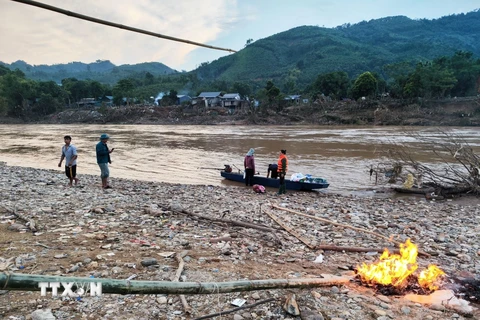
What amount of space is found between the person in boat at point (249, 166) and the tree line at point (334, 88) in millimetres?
54496

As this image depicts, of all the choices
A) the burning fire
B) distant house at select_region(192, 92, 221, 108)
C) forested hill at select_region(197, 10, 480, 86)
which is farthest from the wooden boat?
forested hill at select_region(197, 10, 480, 86)

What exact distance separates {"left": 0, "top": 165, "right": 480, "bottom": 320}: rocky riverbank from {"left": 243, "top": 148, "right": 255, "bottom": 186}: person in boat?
390 centimetres

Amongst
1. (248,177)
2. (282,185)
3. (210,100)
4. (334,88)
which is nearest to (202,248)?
(282,185)

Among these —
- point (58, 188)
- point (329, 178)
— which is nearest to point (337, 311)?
point (58, 188)

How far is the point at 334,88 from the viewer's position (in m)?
70.5

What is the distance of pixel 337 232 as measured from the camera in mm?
7512

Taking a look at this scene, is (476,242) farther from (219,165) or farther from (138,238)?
(219,165)

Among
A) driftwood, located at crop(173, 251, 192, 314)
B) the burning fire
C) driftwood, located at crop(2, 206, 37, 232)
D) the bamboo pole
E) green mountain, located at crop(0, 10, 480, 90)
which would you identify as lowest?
the burning fire

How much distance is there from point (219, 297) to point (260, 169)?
16.7m

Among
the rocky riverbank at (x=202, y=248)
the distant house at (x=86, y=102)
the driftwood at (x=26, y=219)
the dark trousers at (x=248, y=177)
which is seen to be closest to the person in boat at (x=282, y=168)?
the dark trousers at (x=248, y=177)

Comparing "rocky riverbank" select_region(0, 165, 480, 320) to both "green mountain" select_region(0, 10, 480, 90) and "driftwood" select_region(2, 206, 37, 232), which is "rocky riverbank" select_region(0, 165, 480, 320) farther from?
"green mountain" select_region(0, 10, 480, 90)

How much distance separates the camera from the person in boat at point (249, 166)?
46.8 feet

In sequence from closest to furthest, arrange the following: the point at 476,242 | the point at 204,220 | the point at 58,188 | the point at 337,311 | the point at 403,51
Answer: the point at 337,311 → the point at 476,242 → the point at 204,220 → the point at 58,188 → the point at 403,51

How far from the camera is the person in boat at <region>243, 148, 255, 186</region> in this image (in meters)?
14.3
